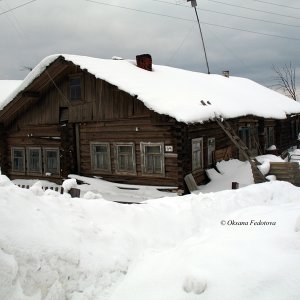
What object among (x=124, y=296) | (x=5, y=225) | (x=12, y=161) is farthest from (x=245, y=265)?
(x=12, y=161)

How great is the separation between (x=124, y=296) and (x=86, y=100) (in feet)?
34.5

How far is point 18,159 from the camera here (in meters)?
16.5

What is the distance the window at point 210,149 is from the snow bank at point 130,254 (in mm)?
7479

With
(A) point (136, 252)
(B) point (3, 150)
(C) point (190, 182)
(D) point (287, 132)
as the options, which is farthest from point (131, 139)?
(D) point (287, 132)

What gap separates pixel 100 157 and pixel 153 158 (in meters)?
2.47

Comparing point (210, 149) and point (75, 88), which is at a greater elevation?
point (75, 88)

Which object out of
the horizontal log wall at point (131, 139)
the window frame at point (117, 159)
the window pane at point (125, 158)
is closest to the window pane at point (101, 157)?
the horizontal log wall at point (131, 139)

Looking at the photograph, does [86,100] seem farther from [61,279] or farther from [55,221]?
[61,279]

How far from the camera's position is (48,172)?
15531 millimetres

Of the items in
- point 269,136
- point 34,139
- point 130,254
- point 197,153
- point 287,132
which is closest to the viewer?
point 130,254

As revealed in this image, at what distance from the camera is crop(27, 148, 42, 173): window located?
15873 millimetres

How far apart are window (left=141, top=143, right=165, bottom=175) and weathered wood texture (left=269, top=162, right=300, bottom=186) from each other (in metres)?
4.16

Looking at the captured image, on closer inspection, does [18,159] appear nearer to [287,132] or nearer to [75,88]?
[75,88]

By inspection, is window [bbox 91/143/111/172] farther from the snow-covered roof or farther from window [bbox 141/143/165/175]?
the snow-covered roof
